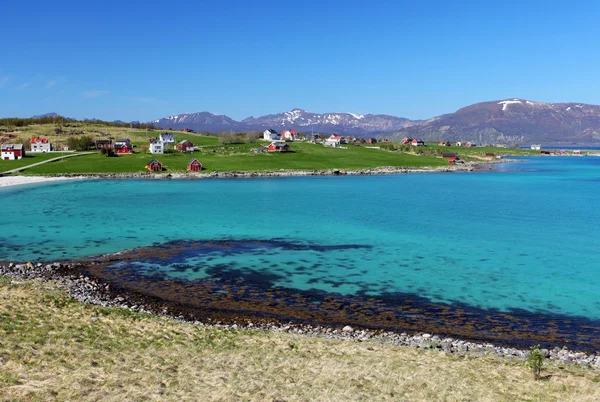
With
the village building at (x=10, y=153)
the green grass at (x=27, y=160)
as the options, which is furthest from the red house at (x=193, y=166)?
the village building at (x=10, y=153)

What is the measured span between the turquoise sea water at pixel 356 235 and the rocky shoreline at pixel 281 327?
409cm

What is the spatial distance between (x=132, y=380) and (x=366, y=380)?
6023 mm

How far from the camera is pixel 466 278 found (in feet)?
87.4

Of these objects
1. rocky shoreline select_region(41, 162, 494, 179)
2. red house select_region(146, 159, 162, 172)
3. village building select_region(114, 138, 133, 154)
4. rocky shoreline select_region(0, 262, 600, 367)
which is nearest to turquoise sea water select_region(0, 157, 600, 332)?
rocky shoreline select_region(0, 262, 600, 367)

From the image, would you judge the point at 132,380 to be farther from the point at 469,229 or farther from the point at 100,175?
the point at 100,175

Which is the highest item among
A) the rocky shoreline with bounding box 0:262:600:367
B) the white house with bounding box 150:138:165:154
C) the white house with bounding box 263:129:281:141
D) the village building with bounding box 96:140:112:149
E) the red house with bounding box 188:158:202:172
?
the white house with bounding box 263:129:281:141

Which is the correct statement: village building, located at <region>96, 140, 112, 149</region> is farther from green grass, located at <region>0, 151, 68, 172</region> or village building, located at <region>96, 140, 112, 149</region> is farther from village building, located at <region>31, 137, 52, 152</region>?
village building, located at <region>31, 137, 52, 152</region>

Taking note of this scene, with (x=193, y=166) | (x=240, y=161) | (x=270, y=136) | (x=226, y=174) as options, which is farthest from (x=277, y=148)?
(x=270, y=136)

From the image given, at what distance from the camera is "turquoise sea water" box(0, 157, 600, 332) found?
25.3 metres

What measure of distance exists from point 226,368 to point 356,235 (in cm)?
2630

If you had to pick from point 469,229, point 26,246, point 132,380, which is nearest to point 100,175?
point 26,246

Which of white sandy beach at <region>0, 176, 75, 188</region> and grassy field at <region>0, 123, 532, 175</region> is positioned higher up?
grassy field at <region>0, 123, 532, 175</region>

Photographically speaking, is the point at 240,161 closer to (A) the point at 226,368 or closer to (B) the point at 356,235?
(B) the point at 356,235

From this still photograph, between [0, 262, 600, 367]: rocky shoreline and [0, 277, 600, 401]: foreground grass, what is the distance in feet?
3.55
